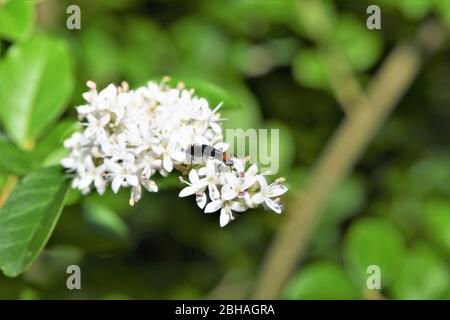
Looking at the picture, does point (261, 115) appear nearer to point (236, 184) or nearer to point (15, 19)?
point (15, 19)

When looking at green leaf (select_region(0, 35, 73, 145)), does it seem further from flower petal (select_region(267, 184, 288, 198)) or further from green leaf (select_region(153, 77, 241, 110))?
flower petal (select_region(267, 184, 288, 198))

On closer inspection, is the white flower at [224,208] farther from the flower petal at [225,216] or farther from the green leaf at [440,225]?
the green leaf at [440,225]

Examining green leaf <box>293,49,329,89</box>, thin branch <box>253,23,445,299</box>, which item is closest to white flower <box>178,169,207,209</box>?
thin branch <box>253,23,445,299</box>

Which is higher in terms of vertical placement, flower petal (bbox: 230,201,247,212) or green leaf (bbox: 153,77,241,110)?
green leaf (bbox: 153,77,241,110)

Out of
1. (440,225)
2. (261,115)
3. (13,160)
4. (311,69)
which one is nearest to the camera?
(13,160)

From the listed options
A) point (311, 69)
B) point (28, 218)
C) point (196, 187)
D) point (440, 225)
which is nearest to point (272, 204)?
point (196, 187)
